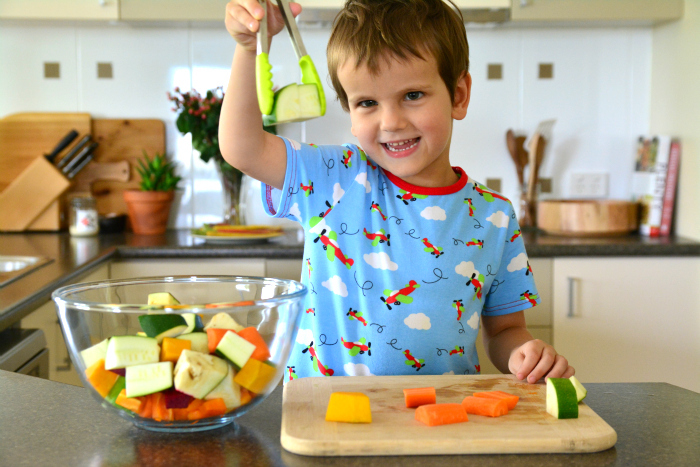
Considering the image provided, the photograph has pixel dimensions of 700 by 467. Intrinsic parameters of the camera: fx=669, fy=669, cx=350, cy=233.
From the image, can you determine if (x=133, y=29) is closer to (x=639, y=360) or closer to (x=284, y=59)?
(x=284, y=59)

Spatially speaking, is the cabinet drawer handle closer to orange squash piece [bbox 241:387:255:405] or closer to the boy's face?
the boy's face

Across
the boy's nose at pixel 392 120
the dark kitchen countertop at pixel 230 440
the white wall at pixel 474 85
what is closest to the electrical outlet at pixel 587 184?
the white wall at pixel 474 85

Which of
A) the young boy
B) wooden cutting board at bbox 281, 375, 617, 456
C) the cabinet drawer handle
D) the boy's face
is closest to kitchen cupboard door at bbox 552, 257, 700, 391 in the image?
the cabinet drawer handle

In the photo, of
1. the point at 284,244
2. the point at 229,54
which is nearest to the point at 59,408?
the point at 284,244

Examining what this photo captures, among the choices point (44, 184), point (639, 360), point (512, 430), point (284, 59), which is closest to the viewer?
point (512, 430)

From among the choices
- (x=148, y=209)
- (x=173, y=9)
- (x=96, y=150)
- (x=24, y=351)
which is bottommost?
(x=24, y=351)

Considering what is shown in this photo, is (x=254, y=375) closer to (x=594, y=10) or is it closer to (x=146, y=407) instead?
(x=146, y=407)

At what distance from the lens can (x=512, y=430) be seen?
2.08ft

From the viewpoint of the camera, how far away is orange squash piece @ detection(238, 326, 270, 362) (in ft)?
2.03

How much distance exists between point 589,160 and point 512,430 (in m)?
2.21

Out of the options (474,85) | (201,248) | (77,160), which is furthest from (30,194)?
(474,85)

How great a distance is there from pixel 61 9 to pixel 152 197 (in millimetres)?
703

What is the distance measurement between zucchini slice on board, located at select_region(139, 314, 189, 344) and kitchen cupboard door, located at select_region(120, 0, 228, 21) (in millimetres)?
1841

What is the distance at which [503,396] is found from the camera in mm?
702
